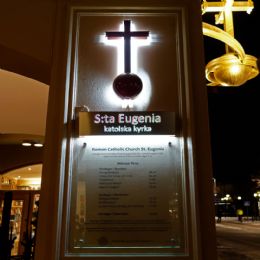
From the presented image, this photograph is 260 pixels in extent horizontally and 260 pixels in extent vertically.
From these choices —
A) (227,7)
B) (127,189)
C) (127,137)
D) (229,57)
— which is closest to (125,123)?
(127,137)

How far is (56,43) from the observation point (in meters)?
2.80

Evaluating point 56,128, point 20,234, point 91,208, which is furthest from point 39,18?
point 20,234

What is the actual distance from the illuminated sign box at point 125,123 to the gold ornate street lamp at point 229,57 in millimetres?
1205

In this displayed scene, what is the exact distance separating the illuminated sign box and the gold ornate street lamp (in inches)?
47.4

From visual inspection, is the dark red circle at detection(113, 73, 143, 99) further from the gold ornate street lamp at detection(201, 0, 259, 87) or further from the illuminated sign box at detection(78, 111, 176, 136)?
the gold ornate street lamp at detection(201, 0, 259, 87)

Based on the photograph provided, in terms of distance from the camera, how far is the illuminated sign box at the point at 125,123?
2498 millimetres

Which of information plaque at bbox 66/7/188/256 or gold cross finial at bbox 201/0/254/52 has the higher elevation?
gold cross finial at bbox 201/0/254/52

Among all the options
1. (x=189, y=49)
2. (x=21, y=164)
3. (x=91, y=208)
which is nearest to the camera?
(x=91, y=208)

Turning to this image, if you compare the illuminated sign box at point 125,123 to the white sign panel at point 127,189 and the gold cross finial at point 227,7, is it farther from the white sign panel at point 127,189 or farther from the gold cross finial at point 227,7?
Result: the gold cross finial at point 227,7

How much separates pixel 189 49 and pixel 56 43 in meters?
1.12

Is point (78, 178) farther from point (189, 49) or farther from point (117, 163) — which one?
point (189, 49)

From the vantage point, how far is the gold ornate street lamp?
A: 332 centimetres

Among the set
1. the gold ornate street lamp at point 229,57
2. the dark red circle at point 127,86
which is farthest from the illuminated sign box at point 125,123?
the gold ornate street lamp at point 229,57

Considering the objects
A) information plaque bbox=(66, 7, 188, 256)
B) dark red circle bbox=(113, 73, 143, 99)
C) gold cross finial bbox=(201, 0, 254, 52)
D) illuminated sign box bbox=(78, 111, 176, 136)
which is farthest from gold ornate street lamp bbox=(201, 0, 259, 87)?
illuminated sign box bbox=(78, 111, 176, 136)
